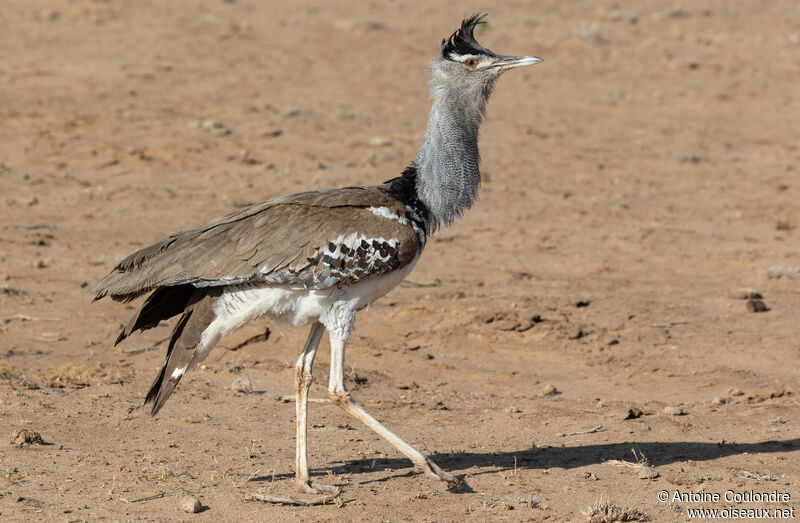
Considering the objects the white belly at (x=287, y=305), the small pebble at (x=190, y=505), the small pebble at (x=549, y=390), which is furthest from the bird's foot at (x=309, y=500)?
the small pebble at (x=549, y=390)

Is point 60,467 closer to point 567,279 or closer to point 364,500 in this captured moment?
point 364,500

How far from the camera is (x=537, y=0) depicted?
1838 centimetres

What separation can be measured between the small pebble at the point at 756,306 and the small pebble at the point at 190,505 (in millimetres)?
4576

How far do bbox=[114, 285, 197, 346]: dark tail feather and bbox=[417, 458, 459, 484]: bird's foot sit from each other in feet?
4.36

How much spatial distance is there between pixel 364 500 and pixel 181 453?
1022mm

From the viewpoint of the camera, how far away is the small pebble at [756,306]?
7.51 metres

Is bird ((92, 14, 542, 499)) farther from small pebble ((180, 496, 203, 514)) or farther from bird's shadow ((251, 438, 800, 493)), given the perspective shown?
small pebble ((180, 496, 203, 514))

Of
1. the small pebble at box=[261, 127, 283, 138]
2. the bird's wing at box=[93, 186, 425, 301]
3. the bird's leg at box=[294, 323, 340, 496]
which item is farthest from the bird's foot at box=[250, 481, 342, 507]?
the small pebble at box=[261, 127, 283, 138]

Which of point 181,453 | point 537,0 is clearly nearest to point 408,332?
point 181,453

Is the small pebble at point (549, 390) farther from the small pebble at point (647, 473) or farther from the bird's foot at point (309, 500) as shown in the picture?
the bird's foot at point (309, 500)

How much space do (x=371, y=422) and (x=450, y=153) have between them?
1.39 m

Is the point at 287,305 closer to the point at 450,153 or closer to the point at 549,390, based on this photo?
the point at 450,153

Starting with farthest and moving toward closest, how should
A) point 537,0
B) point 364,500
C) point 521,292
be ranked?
point 537,0, point 521,292, point 364,500

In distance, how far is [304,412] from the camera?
15.9 ft
